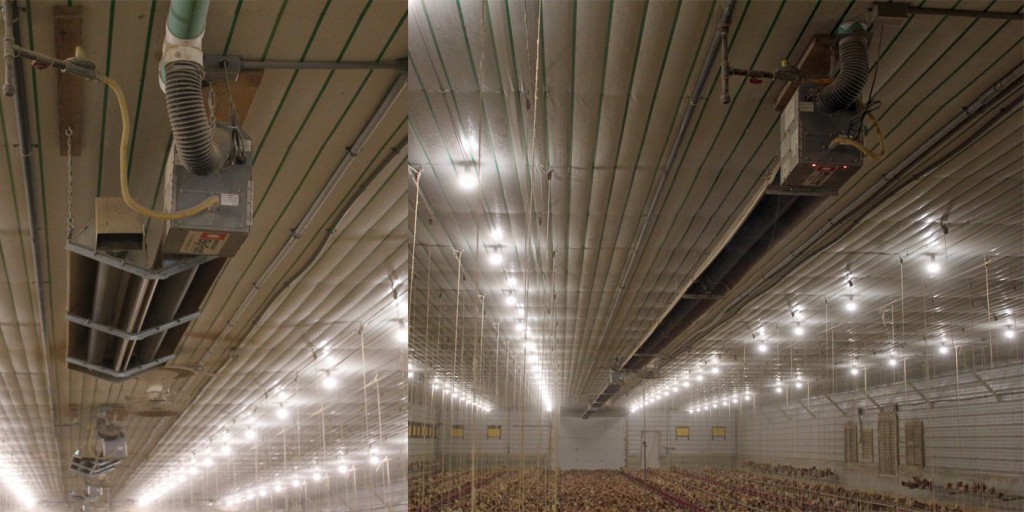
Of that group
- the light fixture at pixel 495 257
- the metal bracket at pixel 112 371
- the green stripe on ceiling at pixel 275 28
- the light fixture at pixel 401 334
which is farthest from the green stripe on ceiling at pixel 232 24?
the light fixture at pixel 401 334

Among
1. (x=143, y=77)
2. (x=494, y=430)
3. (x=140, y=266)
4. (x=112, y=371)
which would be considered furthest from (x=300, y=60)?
(x=494, y=430)

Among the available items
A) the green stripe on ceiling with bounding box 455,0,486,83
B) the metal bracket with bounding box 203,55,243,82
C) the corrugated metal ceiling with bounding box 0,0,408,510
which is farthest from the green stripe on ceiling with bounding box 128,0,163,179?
the green stripe on ceiling with bounding box 455,0,486,83

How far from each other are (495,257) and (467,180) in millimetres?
3244

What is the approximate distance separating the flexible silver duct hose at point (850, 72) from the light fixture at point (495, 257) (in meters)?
6.42

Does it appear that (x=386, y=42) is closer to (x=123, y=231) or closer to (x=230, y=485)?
(x=123, y=231)

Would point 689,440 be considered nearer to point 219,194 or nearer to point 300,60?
point 300,60

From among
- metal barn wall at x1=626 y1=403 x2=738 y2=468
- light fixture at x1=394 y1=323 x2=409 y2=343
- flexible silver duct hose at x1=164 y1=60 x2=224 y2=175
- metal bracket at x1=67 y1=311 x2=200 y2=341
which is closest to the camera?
flexible silver duct hose at x1=164 y1=60 x2=224 y2=175

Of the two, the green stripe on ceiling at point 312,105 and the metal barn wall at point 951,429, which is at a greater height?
the green stripe on ceiling at point 312,105

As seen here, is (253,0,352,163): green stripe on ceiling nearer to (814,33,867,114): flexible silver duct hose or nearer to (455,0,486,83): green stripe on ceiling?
(455,0,486,83): green stripe on ceiling

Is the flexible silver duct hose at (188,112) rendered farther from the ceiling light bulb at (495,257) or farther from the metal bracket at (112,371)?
the ceiling light bulb at (495,257)

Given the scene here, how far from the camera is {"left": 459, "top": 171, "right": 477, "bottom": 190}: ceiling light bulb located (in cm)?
840

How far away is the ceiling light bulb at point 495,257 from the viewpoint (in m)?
11.5

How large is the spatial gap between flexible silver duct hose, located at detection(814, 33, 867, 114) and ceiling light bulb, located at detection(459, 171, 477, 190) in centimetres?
392

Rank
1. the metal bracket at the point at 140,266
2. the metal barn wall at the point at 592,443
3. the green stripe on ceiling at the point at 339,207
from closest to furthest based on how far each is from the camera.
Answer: the metal bracket at the point at 140,266 → the green stripe on ceiling at the point at 339,207 → the metal barn wall at the point at 592,443
